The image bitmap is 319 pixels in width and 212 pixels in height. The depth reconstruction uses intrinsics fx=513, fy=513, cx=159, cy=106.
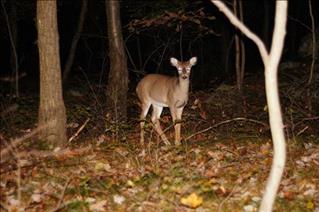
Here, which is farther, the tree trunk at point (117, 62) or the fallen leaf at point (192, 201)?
the tree trunk at point (117, 62)

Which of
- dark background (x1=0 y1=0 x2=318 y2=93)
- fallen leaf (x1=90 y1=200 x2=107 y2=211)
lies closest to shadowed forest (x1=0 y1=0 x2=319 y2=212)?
fallen leaf (x1=90 y1=200 x2=107 y2=211)

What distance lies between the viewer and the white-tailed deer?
34.1 feet

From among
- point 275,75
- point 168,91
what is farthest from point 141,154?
point 275,75

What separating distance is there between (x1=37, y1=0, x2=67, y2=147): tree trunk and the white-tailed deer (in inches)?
103

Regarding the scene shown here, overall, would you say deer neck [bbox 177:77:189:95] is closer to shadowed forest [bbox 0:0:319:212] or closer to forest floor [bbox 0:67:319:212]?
shadowed forest [bbox 0:0:319:212]

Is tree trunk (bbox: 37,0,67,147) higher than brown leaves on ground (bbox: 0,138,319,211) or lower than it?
higher

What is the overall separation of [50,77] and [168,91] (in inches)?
139

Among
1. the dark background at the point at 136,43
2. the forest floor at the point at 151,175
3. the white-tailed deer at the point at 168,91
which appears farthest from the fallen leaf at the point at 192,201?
the dark background at the point at 136,43

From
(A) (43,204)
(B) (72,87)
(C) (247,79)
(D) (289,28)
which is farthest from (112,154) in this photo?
(D) (289,28)

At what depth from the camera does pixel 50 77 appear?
7.97 meters

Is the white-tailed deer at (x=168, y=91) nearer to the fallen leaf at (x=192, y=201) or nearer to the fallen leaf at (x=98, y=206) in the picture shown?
the fallen leaf at (x=192, y=201)

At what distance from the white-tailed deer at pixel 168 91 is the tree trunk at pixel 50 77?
2.61m

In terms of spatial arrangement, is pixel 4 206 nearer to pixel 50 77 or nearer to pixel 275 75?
pixel 50 77

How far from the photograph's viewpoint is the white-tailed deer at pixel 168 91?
10398 millimetres
